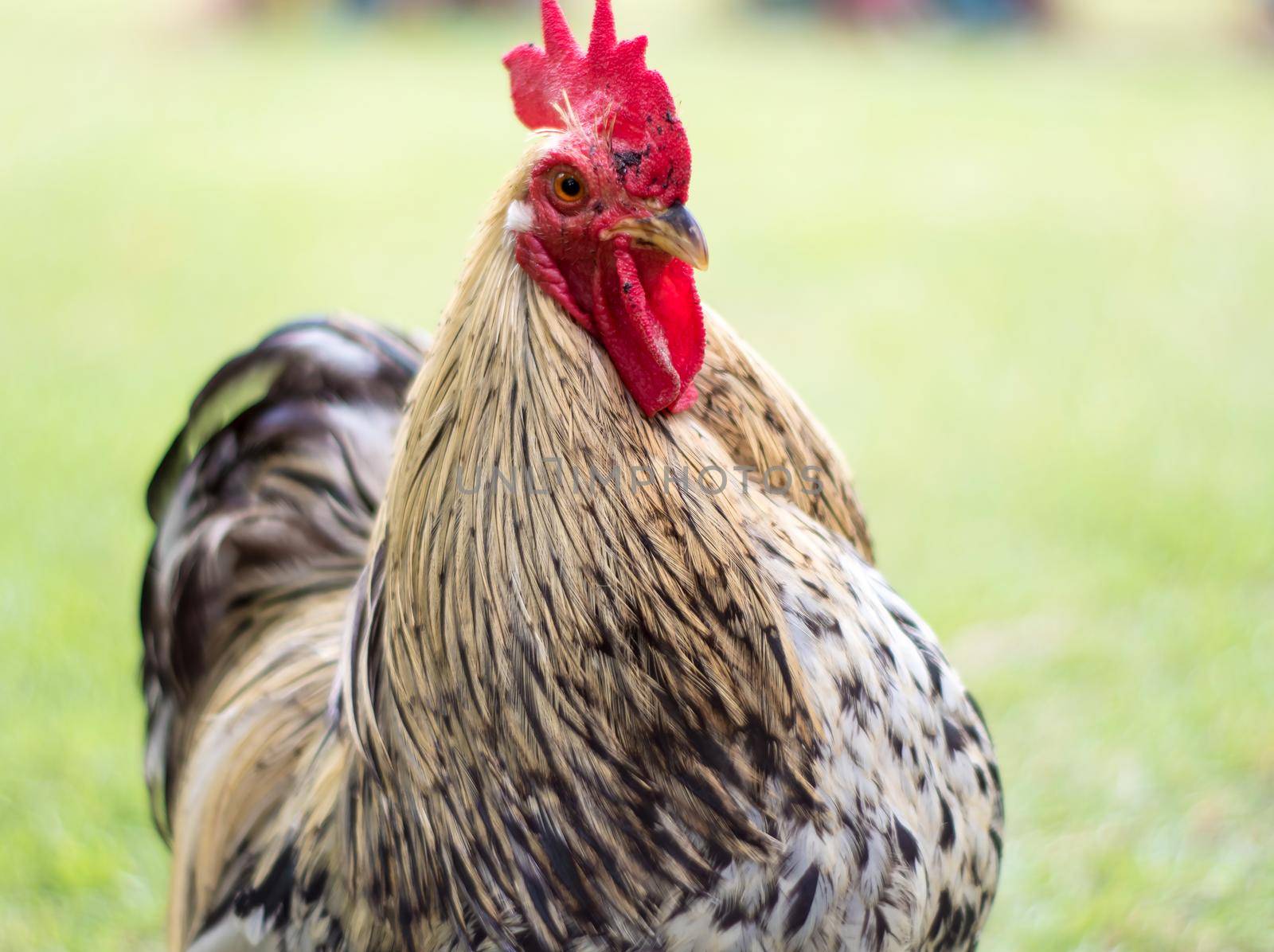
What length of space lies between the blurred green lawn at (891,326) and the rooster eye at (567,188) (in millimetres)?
2278

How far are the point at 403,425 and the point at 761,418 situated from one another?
555 millimetres

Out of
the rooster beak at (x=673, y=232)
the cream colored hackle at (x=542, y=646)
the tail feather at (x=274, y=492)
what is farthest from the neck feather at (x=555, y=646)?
the tail feather at (x=274, y=492)

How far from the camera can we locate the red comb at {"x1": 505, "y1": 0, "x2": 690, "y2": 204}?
58.2 inches

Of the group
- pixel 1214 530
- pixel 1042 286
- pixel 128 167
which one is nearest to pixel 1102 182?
pixel 1042 286

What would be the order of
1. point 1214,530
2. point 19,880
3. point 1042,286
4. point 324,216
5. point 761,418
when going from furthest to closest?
point 324,216 → point 1042,286 → point 1214,530 → point 19,880 → point 761,418

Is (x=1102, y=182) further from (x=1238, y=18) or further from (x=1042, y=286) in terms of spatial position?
(x=1238, y=18)

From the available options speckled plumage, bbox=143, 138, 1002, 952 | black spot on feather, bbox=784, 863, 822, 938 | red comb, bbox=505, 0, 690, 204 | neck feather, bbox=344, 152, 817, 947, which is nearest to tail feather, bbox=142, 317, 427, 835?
speckled plumage, bbox=143, 138, 1002, 952

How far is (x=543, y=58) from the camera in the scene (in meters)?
1.65

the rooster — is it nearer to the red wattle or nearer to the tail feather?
the red wattle

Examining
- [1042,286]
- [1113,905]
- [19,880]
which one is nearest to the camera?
[1113,905]

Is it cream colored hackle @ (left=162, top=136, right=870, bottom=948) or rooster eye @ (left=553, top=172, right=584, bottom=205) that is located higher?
rooster eye @ (left=553, top=172, right=584, bottom=205)

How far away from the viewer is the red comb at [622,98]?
4.85 ft

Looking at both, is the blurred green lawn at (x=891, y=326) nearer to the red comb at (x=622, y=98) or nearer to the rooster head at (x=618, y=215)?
the rooster head at (x=618, y=215)

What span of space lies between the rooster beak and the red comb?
0.03 meters
